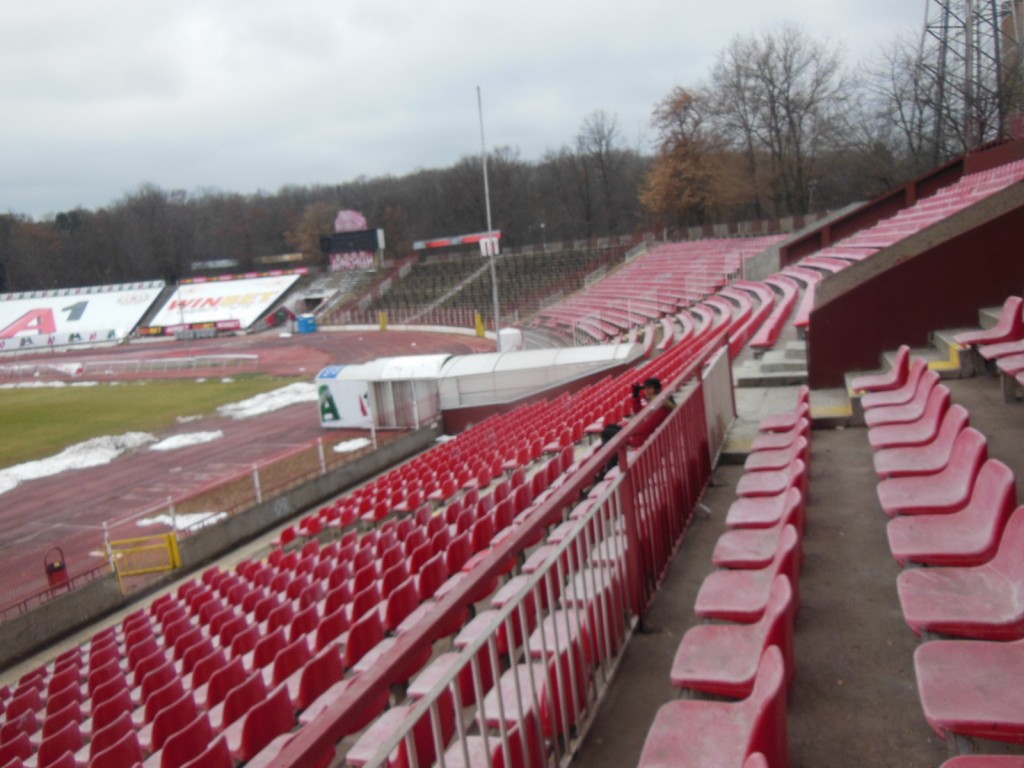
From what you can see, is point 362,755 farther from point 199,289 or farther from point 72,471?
point 199,289

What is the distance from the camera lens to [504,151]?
88.4m

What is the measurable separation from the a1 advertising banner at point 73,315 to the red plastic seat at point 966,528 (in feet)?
240

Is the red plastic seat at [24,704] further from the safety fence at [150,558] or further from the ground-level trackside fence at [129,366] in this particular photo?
the ground-level trackside fence at [129,366]

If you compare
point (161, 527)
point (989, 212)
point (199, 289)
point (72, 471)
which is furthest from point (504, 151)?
point (989, 212)

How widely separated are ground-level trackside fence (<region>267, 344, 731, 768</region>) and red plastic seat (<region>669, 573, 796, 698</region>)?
17.7 inches

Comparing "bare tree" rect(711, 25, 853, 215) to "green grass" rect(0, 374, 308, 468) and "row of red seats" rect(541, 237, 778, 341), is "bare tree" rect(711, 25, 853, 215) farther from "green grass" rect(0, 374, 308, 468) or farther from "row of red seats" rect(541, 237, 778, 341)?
"green grass" rect(0, 374, 308, 468)

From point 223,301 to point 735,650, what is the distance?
72.6 m

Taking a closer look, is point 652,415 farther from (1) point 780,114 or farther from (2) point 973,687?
(1) point 780,114

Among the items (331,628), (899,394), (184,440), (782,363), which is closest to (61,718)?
(331,628)

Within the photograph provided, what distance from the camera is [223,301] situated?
228 feet

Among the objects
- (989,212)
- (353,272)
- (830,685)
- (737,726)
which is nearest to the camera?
(737,726)

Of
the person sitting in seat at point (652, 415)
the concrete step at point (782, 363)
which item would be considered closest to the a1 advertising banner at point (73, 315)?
the concrete step at point (782, 363)

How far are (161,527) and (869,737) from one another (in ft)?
55.6

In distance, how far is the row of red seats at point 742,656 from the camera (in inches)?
88.4
